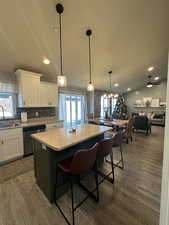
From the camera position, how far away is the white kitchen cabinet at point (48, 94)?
11.6 feet

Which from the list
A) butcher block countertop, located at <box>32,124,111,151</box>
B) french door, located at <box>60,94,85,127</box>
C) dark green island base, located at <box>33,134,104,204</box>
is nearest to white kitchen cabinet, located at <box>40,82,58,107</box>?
french door, located at <box>60,94,85,127</box>

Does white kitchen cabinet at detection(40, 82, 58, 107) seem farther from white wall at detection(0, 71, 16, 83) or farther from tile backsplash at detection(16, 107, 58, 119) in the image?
white wall at detection(0, 71, 16, 83)

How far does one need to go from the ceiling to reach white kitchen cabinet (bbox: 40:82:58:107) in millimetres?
480

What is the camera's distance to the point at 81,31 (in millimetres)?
2301

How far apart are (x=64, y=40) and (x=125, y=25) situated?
55.2 inches

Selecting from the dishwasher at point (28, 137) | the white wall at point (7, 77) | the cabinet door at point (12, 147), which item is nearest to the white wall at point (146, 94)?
the dishwasher at point (28, 137)

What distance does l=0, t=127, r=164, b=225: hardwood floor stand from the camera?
4.47 ft

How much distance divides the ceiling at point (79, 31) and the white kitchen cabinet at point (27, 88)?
0.26m

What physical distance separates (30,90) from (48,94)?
666mm

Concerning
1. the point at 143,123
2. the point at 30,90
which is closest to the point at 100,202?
the point at 30,90

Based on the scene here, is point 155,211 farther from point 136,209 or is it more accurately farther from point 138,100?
point 138,100

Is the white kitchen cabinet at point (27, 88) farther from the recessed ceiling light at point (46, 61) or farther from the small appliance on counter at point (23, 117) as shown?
the recessed ceiling light at point (46, 61)

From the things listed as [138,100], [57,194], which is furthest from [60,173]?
[138,100]

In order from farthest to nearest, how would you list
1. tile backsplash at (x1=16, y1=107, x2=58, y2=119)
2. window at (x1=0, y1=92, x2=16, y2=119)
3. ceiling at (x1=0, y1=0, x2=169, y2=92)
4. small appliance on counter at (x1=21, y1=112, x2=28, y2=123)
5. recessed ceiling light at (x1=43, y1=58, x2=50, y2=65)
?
tile backsplash at (x1=16, y1=107, x2=58, y2=119) < small appliance on counter at (x1=21, y1=112, x2=28, y2=123) < window at (x1=0, y1=92, x2=16, y2=119) < recessed ceiling light at (x1=43, y1=58, x2=50, y2=65) < ceiling at (x1=0, y1=0, x2=169, y2=92)
